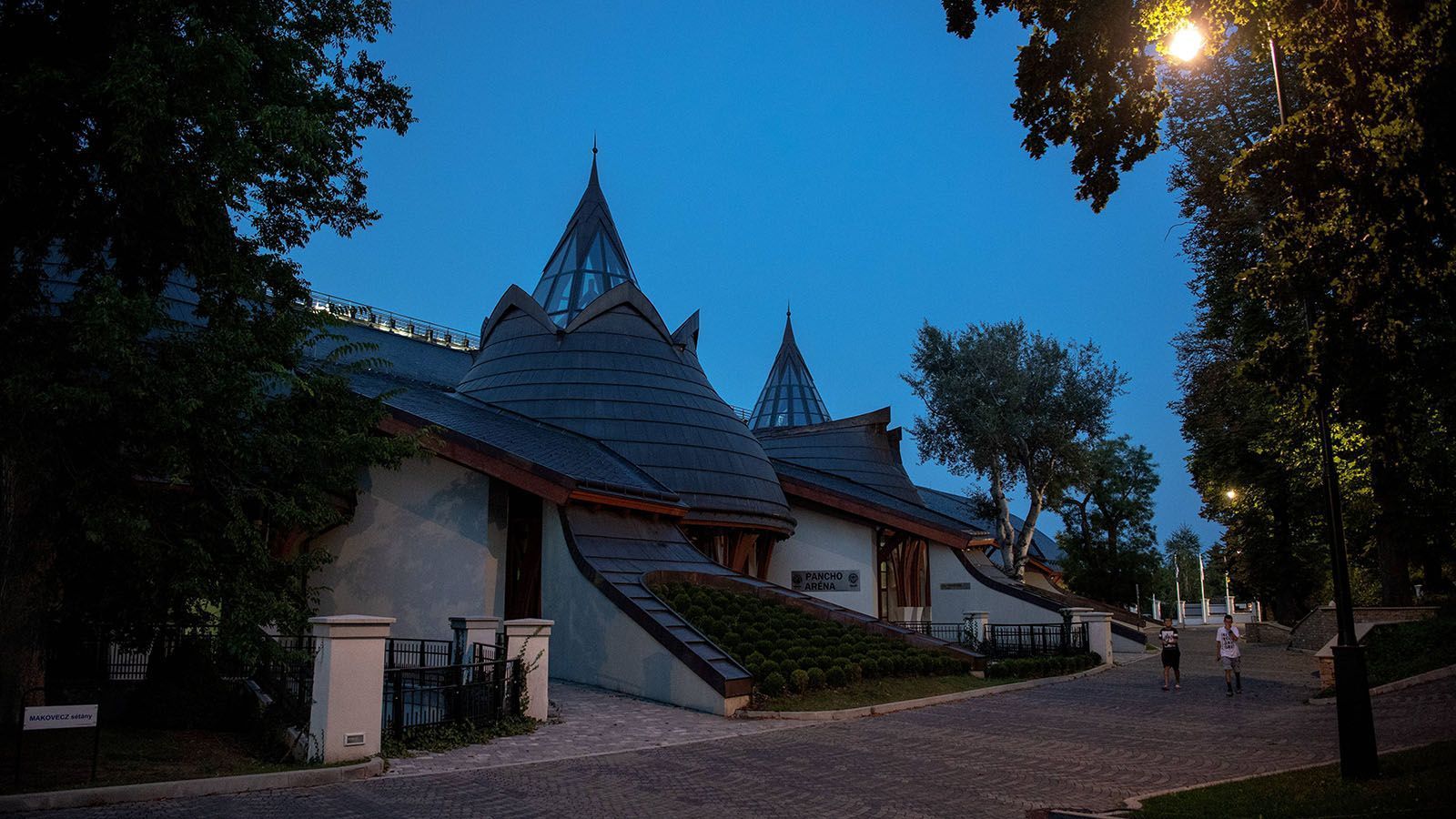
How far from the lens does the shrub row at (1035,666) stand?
78.9 feet

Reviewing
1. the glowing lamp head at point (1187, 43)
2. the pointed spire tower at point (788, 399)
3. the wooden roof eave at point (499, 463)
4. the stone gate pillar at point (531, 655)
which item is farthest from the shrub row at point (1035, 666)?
the pointed spire tower at point (788, 399)

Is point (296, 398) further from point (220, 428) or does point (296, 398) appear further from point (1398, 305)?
point (1398, 305)

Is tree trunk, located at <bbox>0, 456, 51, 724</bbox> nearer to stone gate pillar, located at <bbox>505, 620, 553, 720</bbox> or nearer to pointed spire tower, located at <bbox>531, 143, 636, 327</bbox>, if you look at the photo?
stone gate pillar, located at <bbox>505, 620, 553, 720</bbox>

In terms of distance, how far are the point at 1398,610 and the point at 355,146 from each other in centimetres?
2600

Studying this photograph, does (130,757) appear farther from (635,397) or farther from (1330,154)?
(635,397)

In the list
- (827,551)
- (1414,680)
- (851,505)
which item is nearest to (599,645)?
(1414,680)

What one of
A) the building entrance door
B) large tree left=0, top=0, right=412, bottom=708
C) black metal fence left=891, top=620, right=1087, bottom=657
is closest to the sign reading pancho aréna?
black metal fence left=891, top=620, right=1087, bottom=657

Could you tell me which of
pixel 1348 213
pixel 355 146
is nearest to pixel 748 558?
pixel 355 146

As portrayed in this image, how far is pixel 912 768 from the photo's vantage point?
11.7 meters

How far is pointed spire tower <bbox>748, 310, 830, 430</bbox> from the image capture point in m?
60.5

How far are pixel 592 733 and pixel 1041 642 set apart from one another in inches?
786

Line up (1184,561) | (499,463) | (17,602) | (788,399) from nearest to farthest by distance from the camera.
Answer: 1. (17,602)
2. (499,463)
3. (788,399)
4. (1184,561)

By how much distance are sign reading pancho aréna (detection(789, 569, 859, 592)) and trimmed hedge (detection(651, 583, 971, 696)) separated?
1172 cm

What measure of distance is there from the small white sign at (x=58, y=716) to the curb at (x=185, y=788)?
2.07 feet
